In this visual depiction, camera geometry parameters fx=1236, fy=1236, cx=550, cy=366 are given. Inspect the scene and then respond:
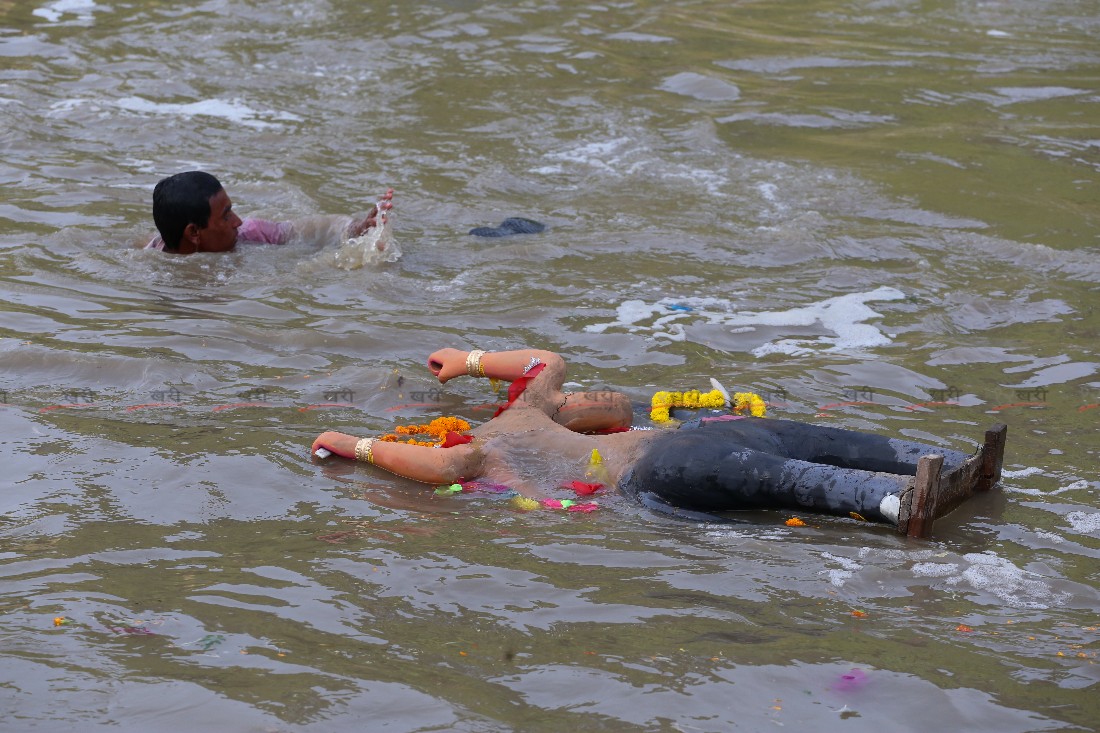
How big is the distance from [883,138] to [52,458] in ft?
25.2

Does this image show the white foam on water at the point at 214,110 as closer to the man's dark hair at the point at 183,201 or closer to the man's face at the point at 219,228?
the man's face at the point at 219,228

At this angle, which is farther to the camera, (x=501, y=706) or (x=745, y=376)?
(x=745, y=376)

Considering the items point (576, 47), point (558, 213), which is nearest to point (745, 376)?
point (558, 213)

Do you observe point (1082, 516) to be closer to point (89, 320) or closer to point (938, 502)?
point (938, 502)

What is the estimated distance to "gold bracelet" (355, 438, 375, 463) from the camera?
5.28 metres

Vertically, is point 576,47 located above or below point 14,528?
above

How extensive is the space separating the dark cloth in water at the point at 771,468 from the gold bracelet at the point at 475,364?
103 cm

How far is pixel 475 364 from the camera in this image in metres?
→ 5.71

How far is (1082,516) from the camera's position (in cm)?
472

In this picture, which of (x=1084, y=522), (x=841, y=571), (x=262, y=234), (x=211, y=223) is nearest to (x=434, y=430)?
(x=841, y=571)

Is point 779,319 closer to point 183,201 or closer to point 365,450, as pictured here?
point 365,450

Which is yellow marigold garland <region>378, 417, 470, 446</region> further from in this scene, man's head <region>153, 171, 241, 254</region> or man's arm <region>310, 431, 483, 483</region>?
man's head <region>153, 171, 241, 254</region>

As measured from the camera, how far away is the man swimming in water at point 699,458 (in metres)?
4.60

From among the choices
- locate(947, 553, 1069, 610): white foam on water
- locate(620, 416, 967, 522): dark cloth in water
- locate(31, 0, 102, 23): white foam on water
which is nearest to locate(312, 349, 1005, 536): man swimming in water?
locate(620, 416, 967, 522): dark cloth in water
